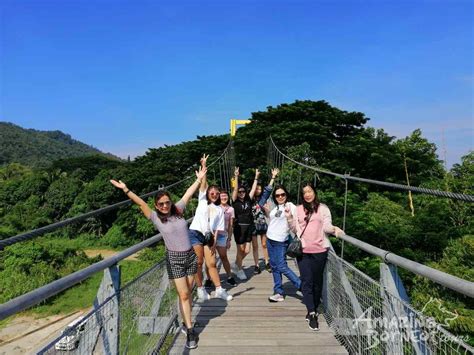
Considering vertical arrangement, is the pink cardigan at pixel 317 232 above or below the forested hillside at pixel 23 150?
below

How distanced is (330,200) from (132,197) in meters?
11.4

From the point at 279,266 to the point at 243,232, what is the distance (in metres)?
0.74

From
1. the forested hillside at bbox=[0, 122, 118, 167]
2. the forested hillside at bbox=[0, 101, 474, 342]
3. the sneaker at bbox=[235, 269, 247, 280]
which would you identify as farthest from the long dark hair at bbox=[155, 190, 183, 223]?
the forested hillside at bbox=[0, 122, 118, 167]

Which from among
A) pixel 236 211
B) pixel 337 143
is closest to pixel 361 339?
pixel 236 211

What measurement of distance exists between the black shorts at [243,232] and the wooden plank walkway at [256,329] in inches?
20.7

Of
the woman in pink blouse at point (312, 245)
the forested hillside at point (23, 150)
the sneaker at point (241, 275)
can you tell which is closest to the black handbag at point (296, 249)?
the woman in pink blouse at point (312, 245)

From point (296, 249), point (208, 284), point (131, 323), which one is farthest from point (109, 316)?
point (208, 284)

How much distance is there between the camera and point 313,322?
276 centimetres

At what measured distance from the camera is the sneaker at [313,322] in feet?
9.01

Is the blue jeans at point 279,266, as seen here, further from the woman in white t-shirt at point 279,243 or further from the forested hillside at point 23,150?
the forested hillside at point 23,150

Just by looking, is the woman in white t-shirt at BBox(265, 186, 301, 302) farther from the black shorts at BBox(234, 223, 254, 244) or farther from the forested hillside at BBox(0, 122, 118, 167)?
the forested hillside at BBox(0, 122, 118, 167)

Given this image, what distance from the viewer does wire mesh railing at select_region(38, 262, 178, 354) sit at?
1.41 meters

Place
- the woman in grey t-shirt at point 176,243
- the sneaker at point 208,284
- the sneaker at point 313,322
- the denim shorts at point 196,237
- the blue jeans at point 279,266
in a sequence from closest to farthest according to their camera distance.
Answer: the woman in grey t-shirt at point 176,243
the sneaker at point 313,322
the denim shorts at point 196,237
the blue jeans at point 279,266
the sneaker at point 208,284

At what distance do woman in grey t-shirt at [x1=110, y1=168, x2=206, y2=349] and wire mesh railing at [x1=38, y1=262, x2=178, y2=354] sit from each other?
0.42 feet
